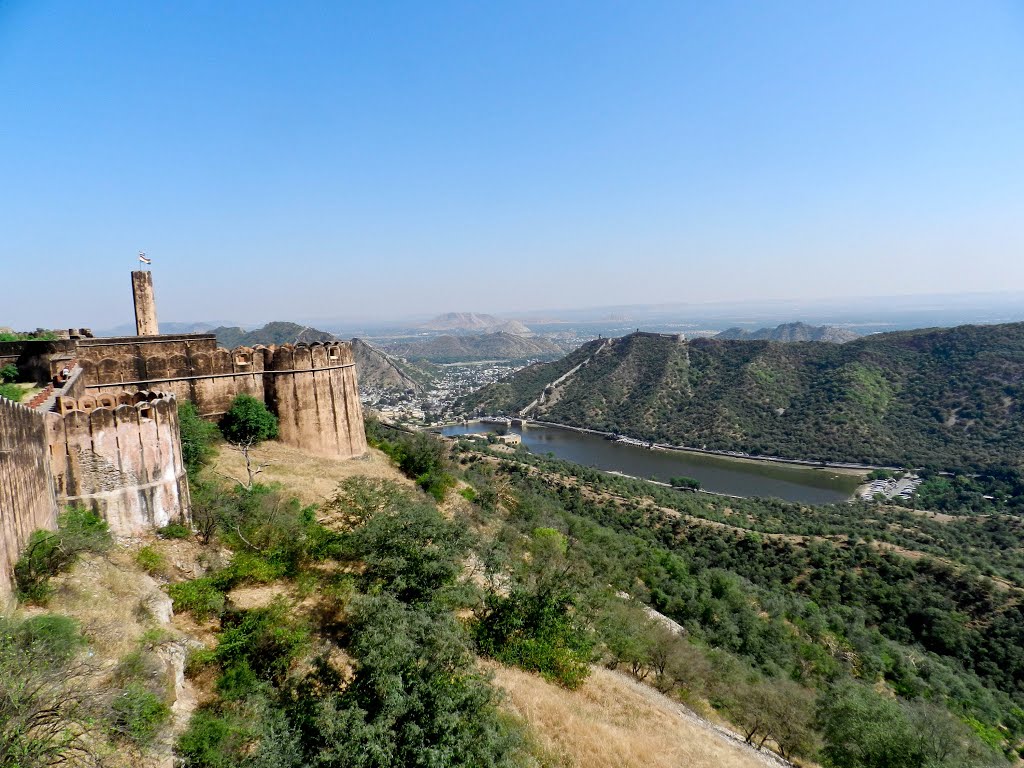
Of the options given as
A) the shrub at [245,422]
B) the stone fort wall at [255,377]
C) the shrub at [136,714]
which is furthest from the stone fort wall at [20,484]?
the shrub at [245,422]

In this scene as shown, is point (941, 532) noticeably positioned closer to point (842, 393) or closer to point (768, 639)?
point (768, 639)

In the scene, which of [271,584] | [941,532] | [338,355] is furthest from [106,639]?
[941,532]

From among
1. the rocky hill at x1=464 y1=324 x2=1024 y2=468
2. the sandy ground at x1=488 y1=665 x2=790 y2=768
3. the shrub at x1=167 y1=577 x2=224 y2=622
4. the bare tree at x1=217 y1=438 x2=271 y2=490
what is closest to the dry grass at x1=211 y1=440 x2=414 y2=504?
the bare tree at x1=217 y1=438 x2=271 y2=490

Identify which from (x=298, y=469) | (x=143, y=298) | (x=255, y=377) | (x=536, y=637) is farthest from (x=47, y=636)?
(x=143, y=298)

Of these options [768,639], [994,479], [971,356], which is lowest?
[994,479]

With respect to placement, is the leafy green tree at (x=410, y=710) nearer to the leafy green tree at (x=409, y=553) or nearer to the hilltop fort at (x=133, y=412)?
the leafy green tree at (x=409, y=553)

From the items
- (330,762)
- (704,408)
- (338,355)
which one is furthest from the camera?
(704,408)

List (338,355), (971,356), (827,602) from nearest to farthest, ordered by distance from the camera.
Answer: (338,355)
(827,602)
(971,356)

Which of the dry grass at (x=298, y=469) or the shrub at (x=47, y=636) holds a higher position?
the shrub at (x=47, y=636)
